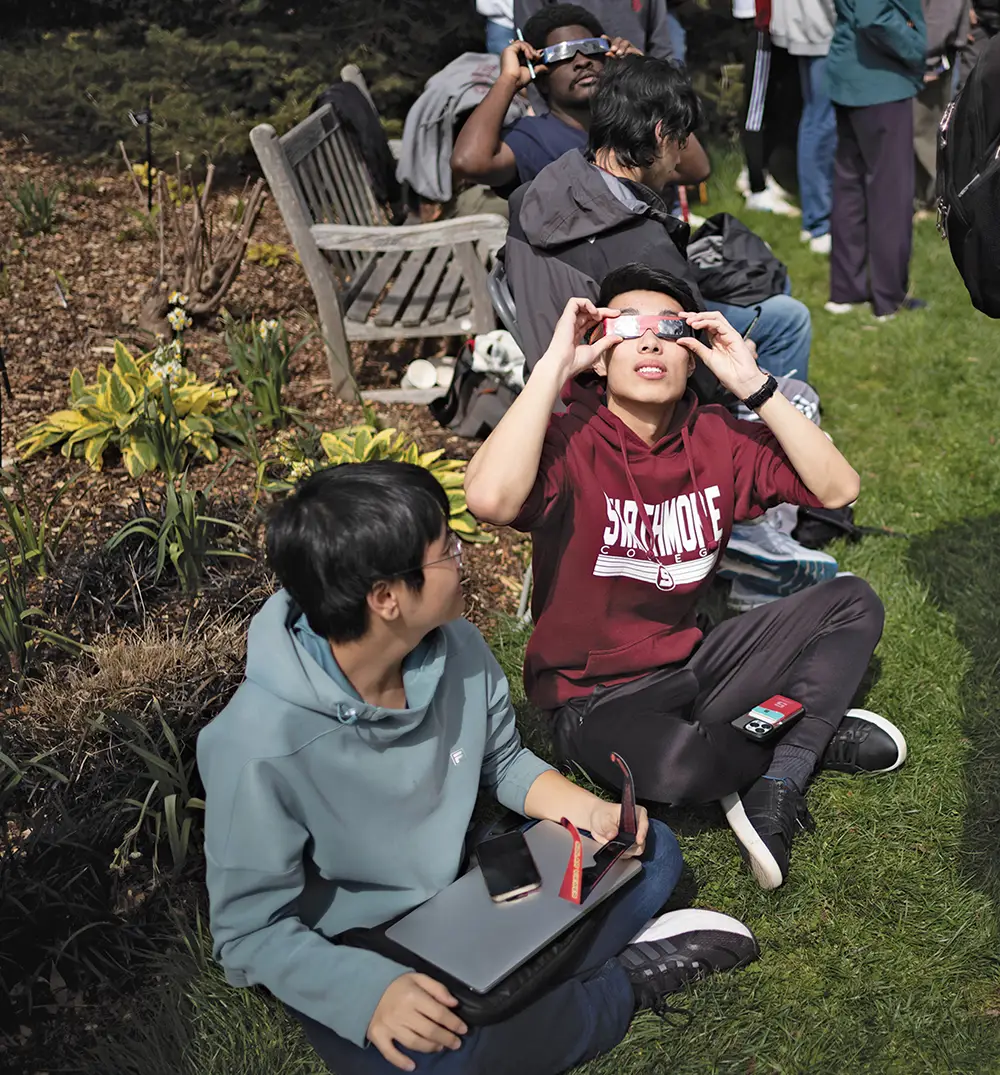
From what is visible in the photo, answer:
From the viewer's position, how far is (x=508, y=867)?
2.39m

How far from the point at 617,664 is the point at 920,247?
5076 mm

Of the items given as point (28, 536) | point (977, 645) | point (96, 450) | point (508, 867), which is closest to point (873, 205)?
point (977, 645)

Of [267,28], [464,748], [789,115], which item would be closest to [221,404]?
[464,748]

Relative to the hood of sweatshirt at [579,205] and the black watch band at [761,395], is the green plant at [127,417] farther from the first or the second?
the black watch band at [761,395]

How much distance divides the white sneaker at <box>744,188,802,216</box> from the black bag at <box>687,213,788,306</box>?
3.76 metres

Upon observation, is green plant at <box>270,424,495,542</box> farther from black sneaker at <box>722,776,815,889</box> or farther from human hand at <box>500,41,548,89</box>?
black sneaker at <box>722,776,815,889</box>

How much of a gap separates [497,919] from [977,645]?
82.9 inches

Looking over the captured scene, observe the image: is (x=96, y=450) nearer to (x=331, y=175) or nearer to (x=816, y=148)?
(x=331, y=175)

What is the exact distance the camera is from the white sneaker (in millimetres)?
7793

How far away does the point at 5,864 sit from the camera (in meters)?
2.64

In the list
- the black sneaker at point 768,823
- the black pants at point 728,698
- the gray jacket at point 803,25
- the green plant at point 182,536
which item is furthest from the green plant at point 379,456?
the gray jacket at point 803,25

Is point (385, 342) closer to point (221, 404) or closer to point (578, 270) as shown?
point (221, 404)

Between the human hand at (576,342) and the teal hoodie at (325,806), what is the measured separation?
0.71 meters

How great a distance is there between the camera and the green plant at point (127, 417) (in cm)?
412
